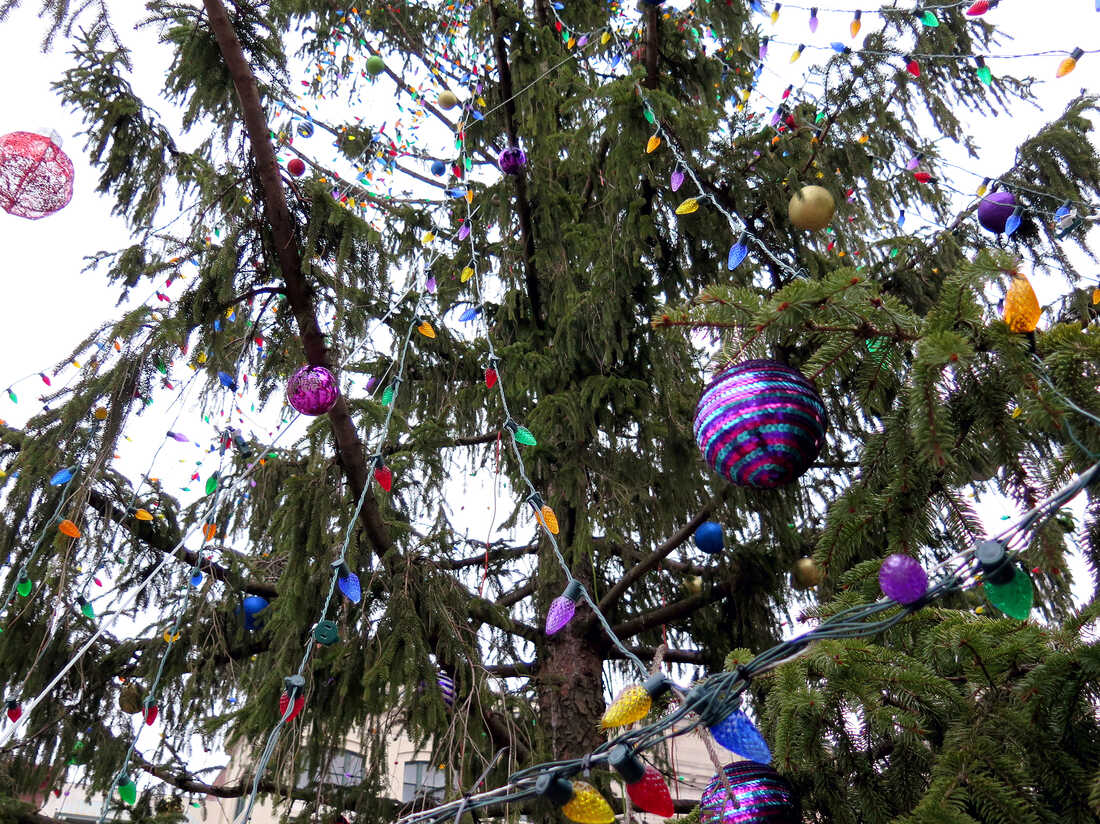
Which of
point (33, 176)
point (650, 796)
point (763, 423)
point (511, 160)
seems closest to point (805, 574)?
point (763, 423)

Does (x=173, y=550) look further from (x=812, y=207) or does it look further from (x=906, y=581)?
(x=906, y=581)

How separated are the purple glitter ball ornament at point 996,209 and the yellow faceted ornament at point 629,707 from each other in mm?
2021

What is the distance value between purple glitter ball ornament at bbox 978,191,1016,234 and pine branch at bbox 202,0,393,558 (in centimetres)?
235

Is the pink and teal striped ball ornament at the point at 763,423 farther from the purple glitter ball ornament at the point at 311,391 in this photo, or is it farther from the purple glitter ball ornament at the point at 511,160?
the purple glitter ball ornament at the point at 511,160

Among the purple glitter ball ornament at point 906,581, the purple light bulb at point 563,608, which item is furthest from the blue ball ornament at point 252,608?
the purple glitter ball ornament at point 906,581

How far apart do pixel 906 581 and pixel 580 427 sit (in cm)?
297

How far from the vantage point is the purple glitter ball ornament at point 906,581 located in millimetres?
1373

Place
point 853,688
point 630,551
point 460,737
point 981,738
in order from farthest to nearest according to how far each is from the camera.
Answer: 1. point 630,551
2. point 460,737
3. point 853,688
4. point 981,738

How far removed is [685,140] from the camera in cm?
365

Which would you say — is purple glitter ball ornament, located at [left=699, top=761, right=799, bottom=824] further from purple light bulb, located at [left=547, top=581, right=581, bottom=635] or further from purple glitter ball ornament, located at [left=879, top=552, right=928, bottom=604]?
purple glitter ball ornament, located at [left=879, top=552, right=928, bottom=604]

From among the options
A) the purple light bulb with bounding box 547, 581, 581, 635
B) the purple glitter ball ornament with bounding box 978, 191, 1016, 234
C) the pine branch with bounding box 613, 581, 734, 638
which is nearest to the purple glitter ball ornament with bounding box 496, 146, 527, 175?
the purple glitter ball ornament with bounding box 978, 191, 1016, 234

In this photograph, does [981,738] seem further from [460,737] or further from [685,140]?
[685,140]

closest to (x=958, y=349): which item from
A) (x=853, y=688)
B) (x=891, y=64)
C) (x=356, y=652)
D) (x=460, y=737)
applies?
(x=853, y=688)

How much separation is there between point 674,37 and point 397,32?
2.75 metres
